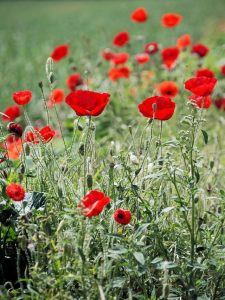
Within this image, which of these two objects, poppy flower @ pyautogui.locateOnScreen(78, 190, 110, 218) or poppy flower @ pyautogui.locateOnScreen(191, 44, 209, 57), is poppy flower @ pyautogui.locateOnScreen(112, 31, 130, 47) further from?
poppy flower @ pyautogui.locateOnScreen(78, 190, 110, 218)

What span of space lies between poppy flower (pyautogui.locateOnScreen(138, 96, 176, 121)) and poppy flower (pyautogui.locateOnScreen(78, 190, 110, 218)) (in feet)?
1.40

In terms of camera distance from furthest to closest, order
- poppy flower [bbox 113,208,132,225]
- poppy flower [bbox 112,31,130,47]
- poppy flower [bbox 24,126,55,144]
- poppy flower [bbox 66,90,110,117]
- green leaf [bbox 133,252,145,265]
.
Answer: poppy flower [bbox 112,31,130,47], poppy flower [bbox 24,126,55,144], poppy flower [bbox 66,90,110,117], poppy flower [bbox 113,208,132,225], green leaf [bbox 133,252,145,265]

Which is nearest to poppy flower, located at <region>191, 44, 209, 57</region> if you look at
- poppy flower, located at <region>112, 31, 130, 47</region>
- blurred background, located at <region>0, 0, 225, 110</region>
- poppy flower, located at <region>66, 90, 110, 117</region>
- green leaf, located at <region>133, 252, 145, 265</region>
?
poppy flower, located at <region>112, 31, 130, 47</region>

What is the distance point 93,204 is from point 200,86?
2.08 feet

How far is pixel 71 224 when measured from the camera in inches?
85.9

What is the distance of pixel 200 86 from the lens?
7.24 ft

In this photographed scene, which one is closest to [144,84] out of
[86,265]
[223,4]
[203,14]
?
[86,265]

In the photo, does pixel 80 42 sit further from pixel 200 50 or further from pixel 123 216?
pixel 123 216

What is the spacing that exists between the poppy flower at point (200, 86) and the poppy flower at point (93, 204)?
1.84 feet

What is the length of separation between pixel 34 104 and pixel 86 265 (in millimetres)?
3984

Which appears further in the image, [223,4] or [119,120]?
[223,4]

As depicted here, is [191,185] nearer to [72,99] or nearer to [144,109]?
[144,109]

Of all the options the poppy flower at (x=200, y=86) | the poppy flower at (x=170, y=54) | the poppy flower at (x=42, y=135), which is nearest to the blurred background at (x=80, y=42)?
the poppy flower at (x=170, y=54)

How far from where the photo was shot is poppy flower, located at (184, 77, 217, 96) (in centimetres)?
220
